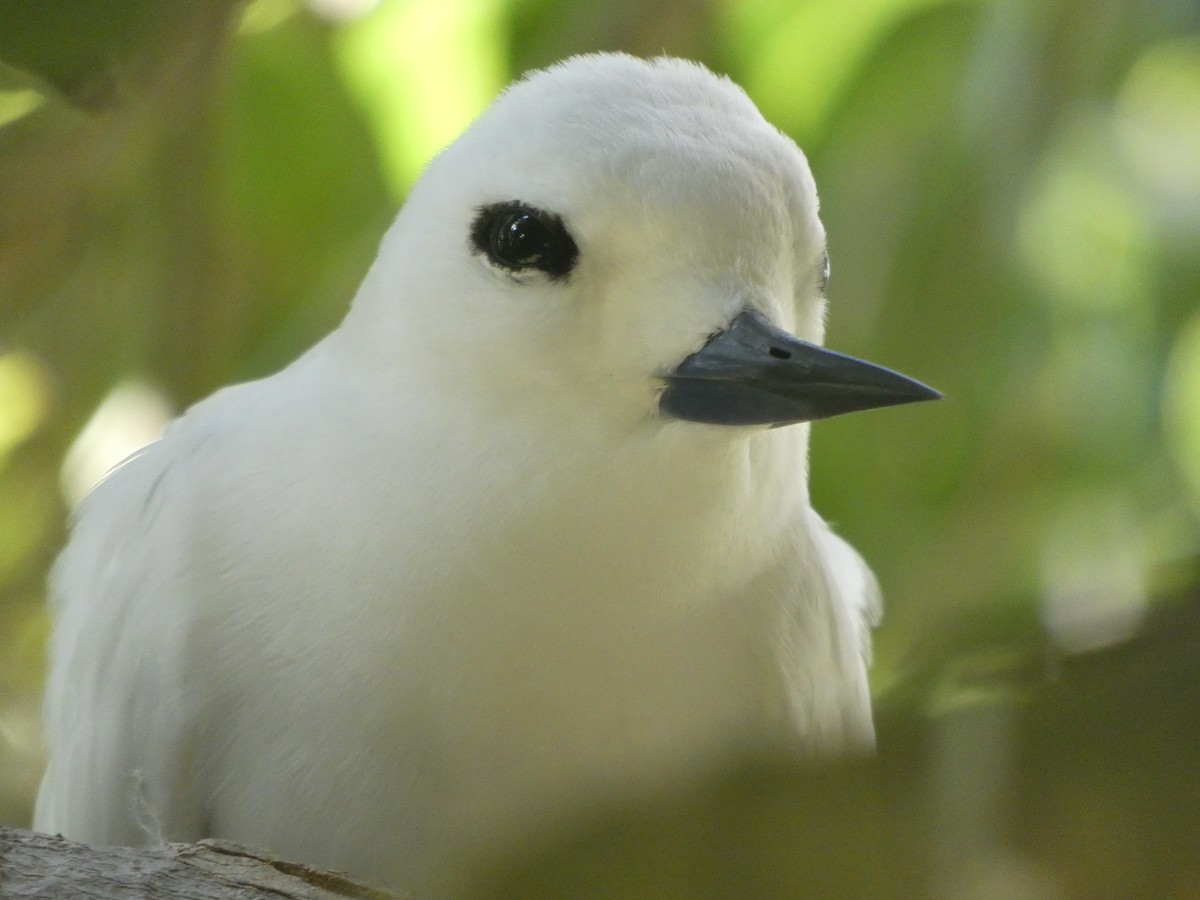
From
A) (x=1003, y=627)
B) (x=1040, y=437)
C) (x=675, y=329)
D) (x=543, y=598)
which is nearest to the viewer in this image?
(x=1003, y=627)

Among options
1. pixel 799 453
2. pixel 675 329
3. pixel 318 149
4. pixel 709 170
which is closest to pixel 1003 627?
pixel 675 329

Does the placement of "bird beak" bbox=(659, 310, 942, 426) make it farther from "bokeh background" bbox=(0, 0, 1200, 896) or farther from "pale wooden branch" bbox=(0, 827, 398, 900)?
"pale wooden branch" bbox=(0, 827, 398, 900)

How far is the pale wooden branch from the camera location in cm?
143

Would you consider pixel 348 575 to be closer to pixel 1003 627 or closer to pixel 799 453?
pixel 799 453

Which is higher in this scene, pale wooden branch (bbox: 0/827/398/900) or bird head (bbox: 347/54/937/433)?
bird head (bbox: 347/54/937/433)

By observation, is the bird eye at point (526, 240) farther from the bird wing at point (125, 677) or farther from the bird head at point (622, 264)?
the bird wing at point (125, 677)

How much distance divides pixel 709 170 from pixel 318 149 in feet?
4.66

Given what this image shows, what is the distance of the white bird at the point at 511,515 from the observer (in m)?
1.99

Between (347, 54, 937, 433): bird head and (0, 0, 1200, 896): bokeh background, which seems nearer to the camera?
(0, 0, 1200, 896): bokeh background

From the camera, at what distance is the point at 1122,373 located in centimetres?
205

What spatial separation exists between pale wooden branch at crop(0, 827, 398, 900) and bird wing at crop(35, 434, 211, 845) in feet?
Result: 2.77

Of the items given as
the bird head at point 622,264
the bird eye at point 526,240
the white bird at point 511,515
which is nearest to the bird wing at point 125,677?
the white bird at point 511,515

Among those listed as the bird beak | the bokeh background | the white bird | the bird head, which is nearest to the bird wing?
the white bird

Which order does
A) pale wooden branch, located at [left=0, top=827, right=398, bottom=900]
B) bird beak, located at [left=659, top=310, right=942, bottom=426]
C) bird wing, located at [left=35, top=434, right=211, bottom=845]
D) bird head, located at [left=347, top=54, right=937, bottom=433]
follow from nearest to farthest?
pale wooden branch, located at [left=0, top=827, right=398, bottom=900] → bird beak, located at [left=659, top=310, right=942, bottom=426] → bird head, located at [left=347, top=54, right=937, bottom=433] → bird wing, located at [left=35, top=434, right=211, bottom=845]
